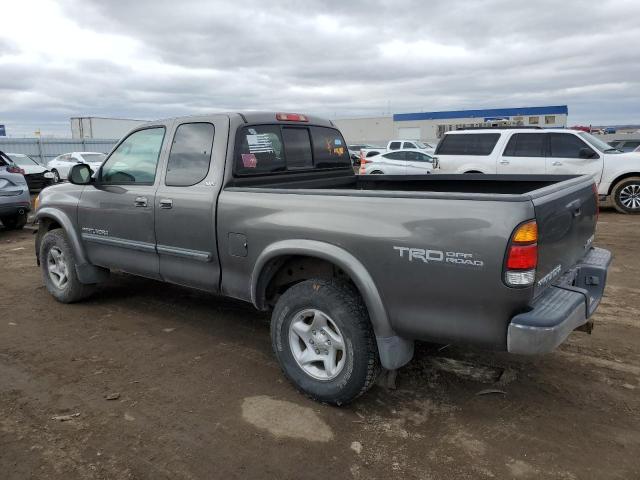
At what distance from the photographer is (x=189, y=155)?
4.19 meters

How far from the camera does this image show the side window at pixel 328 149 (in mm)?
4805

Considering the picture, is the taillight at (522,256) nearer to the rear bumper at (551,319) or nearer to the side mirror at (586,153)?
the rear bumper at (551,319)

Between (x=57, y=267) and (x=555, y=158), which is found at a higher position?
(x=555, y=158)

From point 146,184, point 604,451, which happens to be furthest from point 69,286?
point 604,451

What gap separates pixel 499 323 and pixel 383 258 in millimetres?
695

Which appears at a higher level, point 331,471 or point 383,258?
point 383,258

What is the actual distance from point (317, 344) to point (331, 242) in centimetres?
69

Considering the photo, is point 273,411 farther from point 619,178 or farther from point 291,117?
point 619,178

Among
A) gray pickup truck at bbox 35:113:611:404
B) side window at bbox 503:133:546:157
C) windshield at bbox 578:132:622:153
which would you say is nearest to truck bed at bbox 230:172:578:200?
gray pickup truck at bbox 35:113:611:404

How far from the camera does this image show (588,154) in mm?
11062

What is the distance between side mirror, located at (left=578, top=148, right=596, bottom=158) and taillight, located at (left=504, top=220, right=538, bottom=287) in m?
9.63

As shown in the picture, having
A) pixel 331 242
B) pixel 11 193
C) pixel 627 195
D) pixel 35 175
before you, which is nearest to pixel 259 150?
pixel 331 242

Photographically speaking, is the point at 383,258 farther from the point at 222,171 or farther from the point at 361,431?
the point at 222,171

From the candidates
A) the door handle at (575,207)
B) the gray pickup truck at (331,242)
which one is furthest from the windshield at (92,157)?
the door handle at (575,207)
